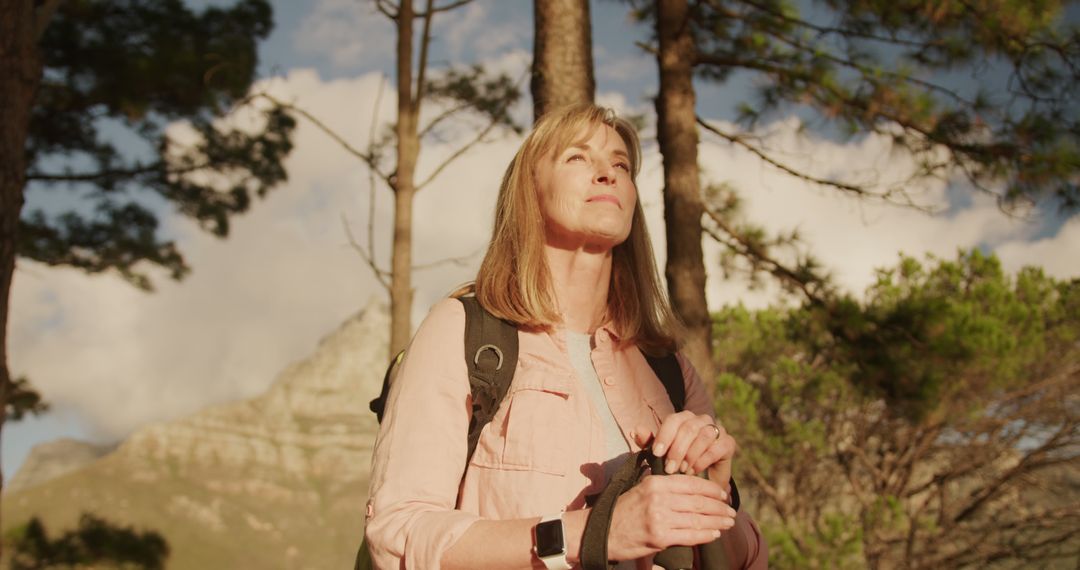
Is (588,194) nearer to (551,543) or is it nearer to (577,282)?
(577,282)

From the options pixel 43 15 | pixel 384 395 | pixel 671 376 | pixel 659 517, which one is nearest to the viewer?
pixel 659 517

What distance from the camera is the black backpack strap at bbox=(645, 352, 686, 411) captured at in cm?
159

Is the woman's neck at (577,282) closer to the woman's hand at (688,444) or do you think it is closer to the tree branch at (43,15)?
the woman's hand at (688,444)

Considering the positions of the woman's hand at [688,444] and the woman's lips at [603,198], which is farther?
the woman's lips at [603,198]

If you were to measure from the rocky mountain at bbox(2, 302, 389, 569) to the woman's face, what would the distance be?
3635 inches

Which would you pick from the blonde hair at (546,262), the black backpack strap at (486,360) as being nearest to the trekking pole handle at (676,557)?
the black backpack strap at (486,360)

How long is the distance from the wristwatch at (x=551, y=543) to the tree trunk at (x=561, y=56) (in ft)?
6.72

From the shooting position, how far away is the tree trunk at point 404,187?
12.9ft

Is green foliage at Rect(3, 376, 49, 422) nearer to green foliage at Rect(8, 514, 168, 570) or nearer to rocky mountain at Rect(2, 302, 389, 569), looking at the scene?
green foliage at Rect(8, 514, 168, 570)

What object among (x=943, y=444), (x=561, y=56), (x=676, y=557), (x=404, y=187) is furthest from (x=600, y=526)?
(x=943, y=444)

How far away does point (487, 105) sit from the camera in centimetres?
483

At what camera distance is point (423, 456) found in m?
1.22

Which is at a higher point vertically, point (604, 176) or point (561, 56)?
point (561, 56)

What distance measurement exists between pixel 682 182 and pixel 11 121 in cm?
342
